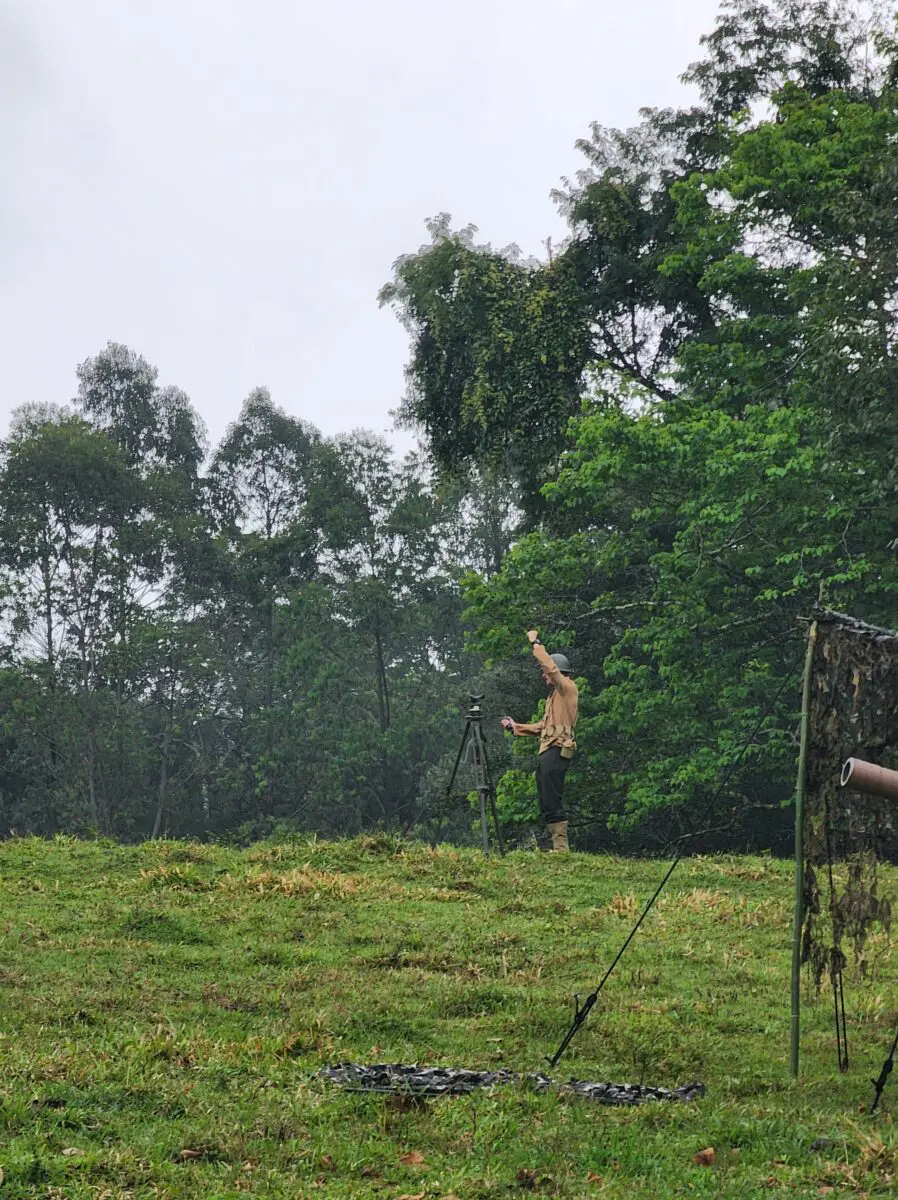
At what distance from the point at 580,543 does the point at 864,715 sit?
883 inches

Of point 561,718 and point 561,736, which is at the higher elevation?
point 561,718

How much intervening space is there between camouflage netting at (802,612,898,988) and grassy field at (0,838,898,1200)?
86 cm

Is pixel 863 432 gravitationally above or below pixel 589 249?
below

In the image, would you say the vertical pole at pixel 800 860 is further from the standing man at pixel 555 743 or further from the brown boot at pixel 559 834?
the brown boot at pixel 559 834

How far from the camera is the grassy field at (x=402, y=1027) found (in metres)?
5.85

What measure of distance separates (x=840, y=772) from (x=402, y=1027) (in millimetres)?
3034

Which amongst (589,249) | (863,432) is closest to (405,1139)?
(863,432)

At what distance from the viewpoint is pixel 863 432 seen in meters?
21.2

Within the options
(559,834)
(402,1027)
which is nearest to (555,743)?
(559,834)

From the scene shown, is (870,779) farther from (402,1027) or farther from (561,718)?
(561,718)

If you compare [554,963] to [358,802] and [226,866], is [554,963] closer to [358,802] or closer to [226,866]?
[226,866]

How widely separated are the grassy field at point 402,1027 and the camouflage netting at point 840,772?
0.86 meters

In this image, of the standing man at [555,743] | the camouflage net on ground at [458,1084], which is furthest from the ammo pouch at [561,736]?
the camouflage net on ground at [458,1084]

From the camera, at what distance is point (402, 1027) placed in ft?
27.7
